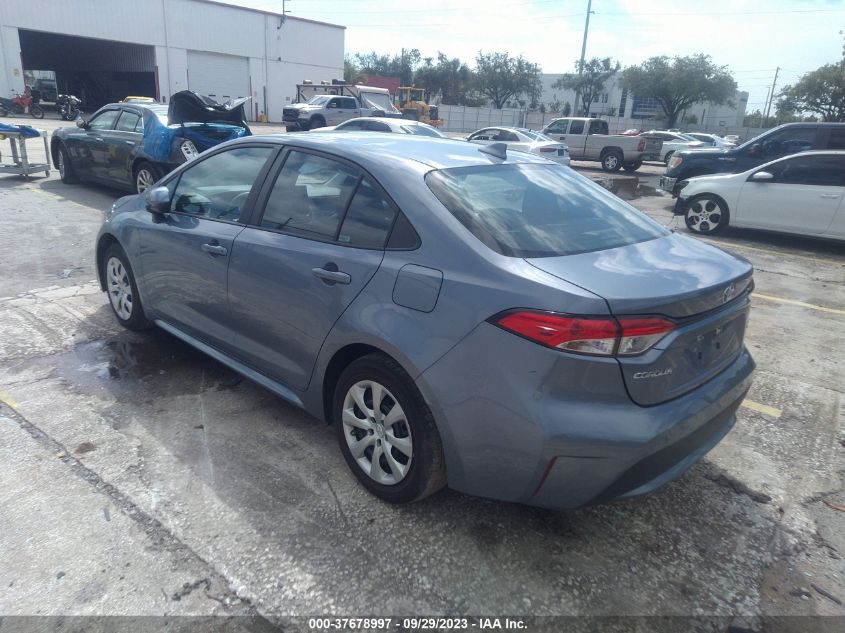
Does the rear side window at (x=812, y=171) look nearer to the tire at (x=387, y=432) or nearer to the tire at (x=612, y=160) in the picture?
the tire at (x=387, y=432)

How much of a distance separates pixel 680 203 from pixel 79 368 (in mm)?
9538

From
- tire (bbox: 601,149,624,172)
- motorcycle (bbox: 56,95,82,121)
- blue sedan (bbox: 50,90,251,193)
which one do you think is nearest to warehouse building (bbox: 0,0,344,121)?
motorcycle (bbox: 56,95,82,121)

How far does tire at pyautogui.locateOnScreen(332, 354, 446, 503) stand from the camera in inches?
102

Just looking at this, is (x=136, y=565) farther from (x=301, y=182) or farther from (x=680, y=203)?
(x=680, y=203)

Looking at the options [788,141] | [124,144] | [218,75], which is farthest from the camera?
[218,75]

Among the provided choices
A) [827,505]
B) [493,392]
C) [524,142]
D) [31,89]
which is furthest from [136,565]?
[31,89]

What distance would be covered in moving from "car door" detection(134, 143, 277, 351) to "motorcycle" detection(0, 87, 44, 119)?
35.0 metres

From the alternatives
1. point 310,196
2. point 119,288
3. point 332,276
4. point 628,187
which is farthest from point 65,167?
point 628,187

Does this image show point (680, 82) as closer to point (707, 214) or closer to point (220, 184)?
point (707, 214)

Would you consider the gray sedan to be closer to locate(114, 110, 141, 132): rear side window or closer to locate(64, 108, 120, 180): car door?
locate(114, 110, 141, 132): rear side window

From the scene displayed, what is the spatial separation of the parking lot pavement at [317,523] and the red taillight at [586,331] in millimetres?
1016

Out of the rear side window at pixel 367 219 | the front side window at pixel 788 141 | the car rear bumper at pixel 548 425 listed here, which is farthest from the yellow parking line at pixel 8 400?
the front side window at pixel 788 141

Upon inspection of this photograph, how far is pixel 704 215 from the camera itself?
10.2m

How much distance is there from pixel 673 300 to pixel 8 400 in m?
3.81
